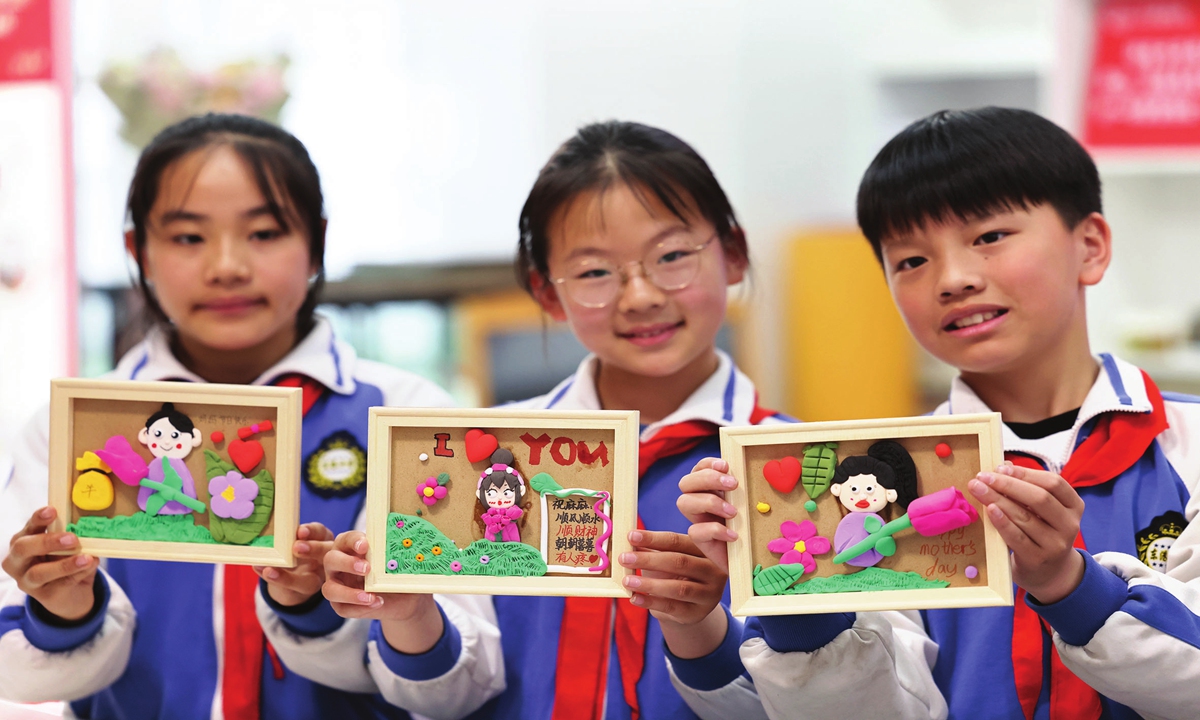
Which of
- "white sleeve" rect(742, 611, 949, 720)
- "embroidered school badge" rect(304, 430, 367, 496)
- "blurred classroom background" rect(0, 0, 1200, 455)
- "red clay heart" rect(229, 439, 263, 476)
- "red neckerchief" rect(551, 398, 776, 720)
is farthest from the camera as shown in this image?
"blurred classroom background" rect(0, 0, 1200, 455)

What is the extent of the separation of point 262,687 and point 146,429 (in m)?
0.42

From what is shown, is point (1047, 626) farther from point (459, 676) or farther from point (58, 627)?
point (58, 627)

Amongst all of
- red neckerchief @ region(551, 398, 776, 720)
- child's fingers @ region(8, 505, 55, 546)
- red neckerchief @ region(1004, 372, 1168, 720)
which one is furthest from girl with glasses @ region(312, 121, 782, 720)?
child's fingers @ region(8, 505, 55, 546)

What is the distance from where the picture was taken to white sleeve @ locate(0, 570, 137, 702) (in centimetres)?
141

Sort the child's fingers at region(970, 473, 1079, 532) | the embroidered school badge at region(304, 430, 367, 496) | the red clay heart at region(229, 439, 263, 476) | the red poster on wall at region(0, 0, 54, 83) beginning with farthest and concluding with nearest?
the red poster on wall at region(0, 0, 54, 83) < the embroidered school badge at region(304, 430, 367, 496) < the red clay heart at region(229, 439, 263, 476) < the child's fingers at region(970, 473, 1079, 532)

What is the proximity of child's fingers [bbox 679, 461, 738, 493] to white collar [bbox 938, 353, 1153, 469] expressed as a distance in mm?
402

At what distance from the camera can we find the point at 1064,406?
1368mm

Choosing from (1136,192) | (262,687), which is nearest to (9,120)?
(262,687)

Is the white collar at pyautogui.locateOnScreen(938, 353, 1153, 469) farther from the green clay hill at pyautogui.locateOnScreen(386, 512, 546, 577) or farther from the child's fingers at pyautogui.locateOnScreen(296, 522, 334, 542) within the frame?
the child's fingers at pyautogui.locateOnScreen(296, 522, 334, 542)

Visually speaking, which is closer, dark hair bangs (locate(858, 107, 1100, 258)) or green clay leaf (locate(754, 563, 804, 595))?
green clay leaf (locate(754, 563, 804, 595))

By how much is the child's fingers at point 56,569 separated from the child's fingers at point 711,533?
73cm

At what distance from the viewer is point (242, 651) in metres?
1.48

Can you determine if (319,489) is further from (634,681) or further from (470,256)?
(470,256)

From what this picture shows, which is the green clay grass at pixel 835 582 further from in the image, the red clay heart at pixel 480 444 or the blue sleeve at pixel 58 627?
the blue sleeve at pixel 58 627
